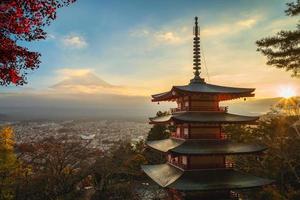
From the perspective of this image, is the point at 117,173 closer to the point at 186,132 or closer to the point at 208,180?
the point at 186,132

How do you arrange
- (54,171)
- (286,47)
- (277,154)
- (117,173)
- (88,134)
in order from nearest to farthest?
1. (286,47)
2. (277,154)
3. (54,171)
4. (117,173)
5. (88,134)

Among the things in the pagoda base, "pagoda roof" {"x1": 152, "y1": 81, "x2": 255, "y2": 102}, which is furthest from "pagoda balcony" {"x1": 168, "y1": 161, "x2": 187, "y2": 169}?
"pagoda roof" {"x1": 152, "y1": 81, "x2": 255, "y2": 102}

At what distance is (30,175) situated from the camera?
33.6 metres

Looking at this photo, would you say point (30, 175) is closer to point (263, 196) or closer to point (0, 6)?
point (263, 196)

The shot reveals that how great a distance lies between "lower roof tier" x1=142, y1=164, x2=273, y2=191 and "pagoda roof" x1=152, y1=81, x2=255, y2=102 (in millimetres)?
4661

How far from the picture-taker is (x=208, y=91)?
20641 millimetres

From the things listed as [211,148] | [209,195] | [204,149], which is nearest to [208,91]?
[211,148]

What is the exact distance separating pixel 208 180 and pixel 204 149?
5.75ft

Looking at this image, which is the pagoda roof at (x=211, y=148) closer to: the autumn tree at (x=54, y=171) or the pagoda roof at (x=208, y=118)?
the pagoda roof at (x=208, y=118)

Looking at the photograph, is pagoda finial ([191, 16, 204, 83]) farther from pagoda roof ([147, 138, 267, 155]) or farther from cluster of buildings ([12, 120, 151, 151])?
cluster of buildings ([12, 120, 151, 151])

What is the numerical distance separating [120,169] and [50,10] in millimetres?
30819

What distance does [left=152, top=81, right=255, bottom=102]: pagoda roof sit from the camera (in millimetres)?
20344

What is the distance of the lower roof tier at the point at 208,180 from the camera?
18.4m

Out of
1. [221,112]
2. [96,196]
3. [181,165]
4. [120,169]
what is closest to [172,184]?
[181,165]
